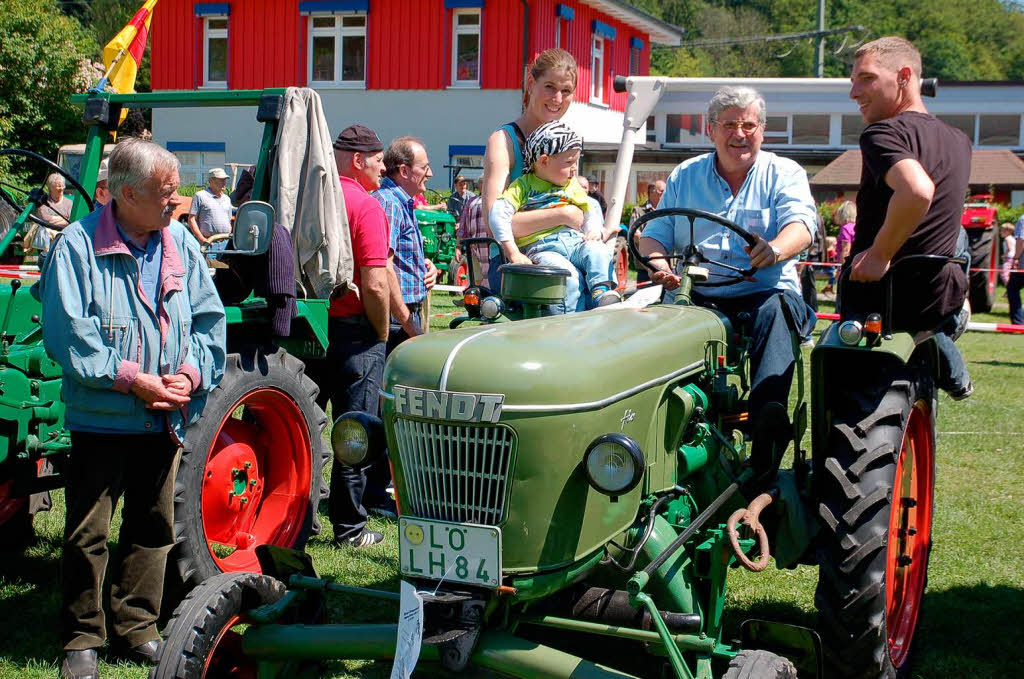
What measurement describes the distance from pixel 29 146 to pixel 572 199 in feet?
98.9

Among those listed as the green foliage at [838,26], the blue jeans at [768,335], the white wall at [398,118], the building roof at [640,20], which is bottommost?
the blue jeans at [768,335]

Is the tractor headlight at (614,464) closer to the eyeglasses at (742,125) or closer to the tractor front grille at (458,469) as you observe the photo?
the tractor front grille at (458,469)

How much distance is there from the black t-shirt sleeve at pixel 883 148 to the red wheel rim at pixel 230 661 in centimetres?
243

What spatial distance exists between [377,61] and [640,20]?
8.03 meters

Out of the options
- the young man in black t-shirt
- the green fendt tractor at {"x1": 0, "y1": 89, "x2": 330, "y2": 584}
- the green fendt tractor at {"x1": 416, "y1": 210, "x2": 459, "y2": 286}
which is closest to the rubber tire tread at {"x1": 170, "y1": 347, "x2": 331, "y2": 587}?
the green fendt tractor at {"x1": 0, "y1": 89, "x2": 330, "y2": 584}

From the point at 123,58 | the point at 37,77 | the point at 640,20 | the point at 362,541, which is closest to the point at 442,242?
the point at 123,58

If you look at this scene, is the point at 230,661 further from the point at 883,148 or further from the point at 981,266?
the point at 981,266

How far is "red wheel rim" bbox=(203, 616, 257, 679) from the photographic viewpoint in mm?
3330

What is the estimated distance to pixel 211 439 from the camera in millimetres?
4363

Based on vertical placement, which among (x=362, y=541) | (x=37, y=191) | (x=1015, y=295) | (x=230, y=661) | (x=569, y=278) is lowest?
(x=362, y=541)

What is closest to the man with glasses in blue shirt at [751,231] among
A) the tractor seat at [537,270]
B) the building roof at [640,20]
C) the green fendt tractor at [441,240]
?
the tractor seat at [537,270]

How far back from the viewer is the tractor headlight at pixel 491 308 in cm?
393

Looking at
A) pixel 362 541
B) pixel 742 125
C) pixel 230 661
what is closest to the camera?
pixel 230 661

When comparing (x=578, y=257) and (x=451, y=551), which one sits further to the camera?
(x=578, y=257)
